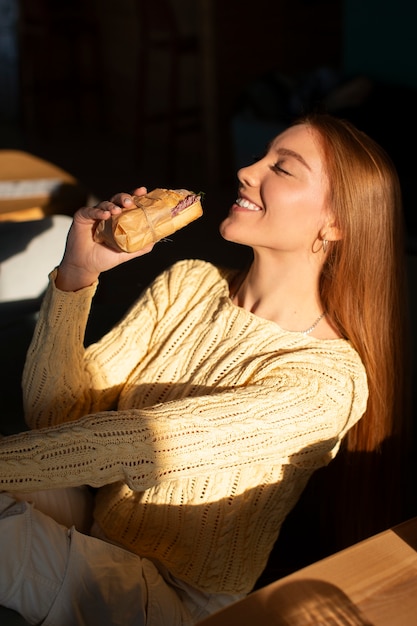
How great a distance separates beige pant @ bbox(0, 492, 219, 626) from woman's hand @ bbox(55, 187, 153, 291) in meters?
0.42

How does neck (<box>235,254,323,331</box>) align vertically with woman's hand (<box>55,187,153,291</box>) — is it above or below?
below

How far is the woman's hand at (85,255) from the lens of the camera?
1586 mm

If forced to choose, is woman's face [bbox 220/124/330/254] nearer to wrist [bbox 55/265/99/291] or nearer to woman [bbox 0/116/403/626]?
woman [bbox 0/116/403/626]

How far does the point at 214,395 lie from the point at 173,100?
4049 mm

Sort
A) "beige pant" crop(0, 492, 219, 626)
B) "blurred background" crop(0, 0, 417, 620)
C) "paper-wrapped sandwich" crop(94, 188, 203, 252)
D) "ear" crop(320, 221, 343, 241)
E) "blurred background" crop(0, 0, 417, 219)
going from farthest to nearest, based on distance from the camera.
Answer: "blurred background" crop(0, 0, 417, 219)
"blurred background" crop(0, 0, 417, 620)
"ear" crop(320, 221, 343, 241)
"paper-wrapped sandwich" crop(94, 188, 203, 252)
"beige pant" crop(0, 492, 219, 626)

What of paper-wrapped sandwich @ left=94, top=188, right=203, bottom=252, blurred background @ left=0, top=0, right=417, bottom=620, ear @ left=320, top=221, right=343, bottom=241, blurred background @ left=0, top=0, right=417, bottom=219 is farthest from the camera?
blurred background @ left=0, top=0, right=417, bottom=219

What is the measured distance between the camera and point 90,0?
690cm

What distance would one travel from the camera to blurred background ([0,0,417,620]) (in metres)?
2.59

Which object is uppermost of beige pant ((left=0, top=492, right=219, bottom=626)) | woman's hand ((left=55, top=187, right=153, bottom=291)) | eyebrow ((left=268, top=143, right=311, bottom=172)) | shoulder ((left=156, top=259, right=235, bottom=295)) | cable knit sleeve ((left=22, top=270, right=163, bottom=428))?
eyebrow ((left=268, top=143, right=311, bottom=172))

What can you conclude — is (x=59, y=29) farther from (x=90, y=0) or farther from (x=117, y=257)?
(x=117, y=257)

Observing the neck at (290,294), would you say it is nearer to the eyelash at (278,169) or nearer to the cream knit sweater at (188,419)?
the cream knit sweater at (188,419)

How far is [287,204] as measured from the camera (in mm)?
1564

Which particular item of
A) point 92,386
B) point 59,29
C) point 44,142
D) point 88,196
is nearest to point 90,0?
point 59,29

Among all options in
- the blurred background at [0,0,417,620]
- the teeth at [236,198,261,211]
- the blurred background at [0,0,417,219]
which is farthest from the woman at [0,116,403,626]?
the blurred background at [0,0,417,219]
